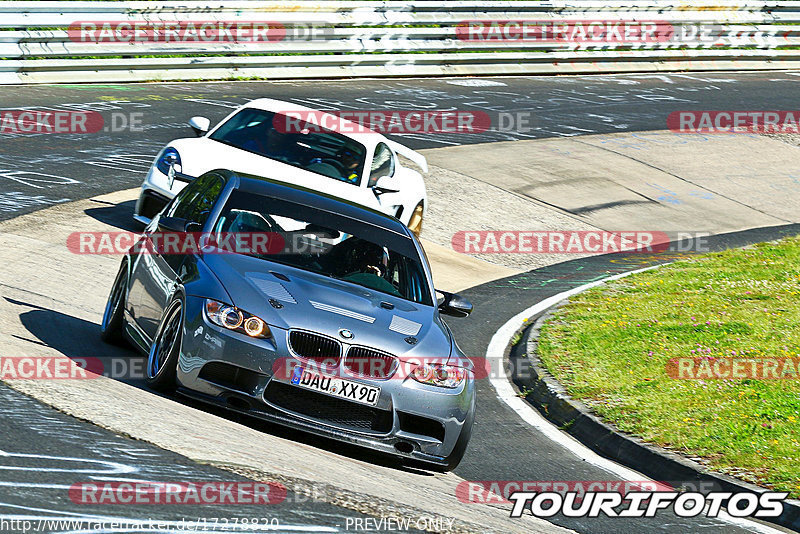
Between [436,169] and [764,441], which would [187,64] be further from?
[764,441]

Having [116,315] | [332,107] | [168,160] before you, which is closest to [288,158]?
[168,160]

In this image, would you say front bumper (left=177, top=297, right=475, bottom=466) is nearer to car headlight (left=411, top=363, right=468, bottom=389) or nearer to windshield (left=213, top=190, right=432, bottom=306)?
car headlight (left=411, top=363, right=468, bottom=389)

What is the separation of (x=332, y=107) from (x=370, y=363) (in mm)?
14432

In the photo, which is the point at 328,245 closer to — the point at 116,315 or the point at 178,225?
the point at 178,225

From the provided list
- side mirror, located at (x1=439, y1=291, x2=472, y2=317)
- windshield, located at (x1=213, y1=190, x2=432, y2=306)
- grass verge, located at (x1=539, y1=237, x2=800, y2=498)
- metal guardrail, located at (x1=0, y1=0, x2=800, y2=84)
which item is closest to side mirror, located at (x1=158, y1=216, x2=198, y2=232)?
windshield, located at (x1=213, y1=190, x2=432, y2=306)

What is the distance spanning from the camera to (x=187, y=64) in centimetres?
2216

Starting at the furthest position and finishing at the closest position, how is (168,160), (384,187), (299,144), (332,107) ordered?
(332,107) → (299,144) → (384,187) → (168,160)

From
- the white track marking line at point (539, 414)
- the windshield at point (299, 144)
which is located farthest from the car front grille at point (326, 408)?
the windshield at point (299, 144)

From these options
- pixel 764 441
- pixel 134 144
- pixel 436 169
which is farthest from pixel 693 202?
pixel 764 441

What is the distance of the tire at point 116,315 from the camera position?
8.62 meters

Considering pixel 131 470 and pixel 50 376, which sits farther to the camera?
pixel 50 376

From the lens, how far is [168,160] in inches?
500

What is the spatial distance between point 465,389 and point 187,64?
16.0 metres

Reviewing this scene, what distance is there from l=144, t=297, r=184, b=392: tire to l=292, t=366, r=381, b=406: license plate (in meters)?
0.79
